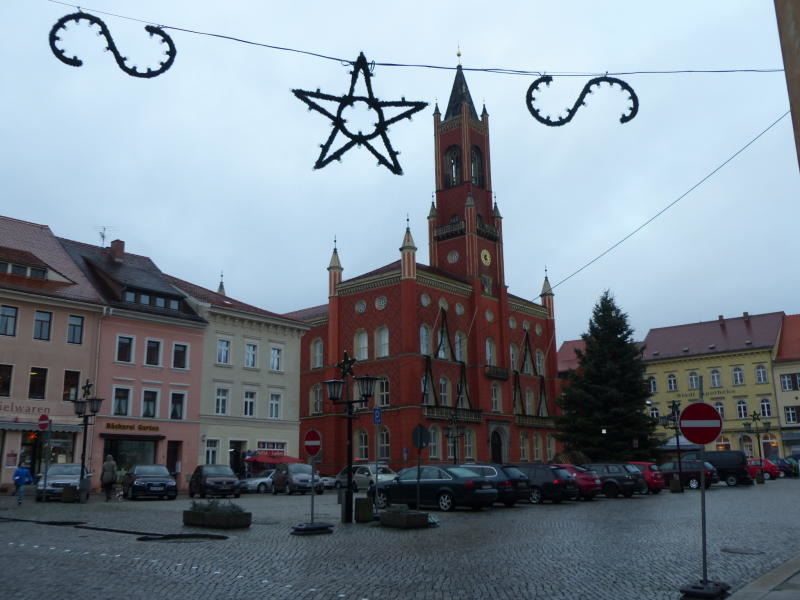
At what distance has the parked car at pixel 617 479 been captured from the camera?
31.1 metres

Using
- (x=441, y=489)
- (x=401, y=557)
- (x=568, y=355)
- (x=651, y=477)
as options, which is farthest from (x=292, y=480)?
(x=568, y=355)

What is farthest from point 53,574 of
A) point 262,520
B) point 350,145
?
point 262,520

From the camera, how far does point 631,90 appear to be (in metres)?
9.09

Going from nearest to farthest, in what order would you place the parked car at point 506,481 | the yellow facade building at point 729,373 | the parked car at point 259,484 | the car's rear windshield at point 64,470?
the parked car at point 506,481, the car's rear windshield at point 64,470, the parked car at point 259,484, the yellow facade building at point 729,373

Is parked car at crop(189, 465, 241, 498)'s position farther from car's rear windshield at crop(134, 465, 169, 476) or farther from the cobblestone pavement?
the cobblestone pavement

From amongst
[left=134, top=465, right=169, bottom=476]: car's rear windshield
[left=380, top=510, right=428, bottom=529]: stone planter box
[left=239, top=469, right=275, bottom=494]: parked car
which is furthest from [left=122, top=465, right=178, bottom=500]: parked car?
[left=380, top=510, right=428, bottom=529]: stone planter box

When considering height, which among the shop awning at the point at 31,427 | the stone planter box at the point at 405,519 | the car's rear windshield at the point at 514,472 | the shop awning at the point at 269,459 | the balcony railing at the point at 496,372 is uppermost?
the balcony railing at the point at 496,372

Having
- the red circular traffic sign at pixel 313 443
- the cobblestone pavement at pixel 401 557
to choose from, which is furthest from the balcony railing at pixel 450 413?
the red circular traffic sign at pixel 313 443

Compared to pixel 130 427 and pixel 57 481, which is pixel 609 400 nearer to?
pixel 130 427

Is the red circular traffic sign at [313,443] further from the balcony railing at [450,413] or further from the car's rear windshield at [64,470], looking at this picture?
the balcony railing at [450,413]

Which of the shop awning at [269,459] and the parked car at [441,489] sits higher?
the shop awning at [269,459]

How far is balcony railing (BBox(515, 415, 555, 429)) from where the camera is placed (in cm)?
5988

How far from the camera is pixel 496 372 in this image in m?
58.2

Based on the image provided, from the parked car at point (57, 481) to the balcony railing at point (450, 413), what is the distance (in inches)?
1019
